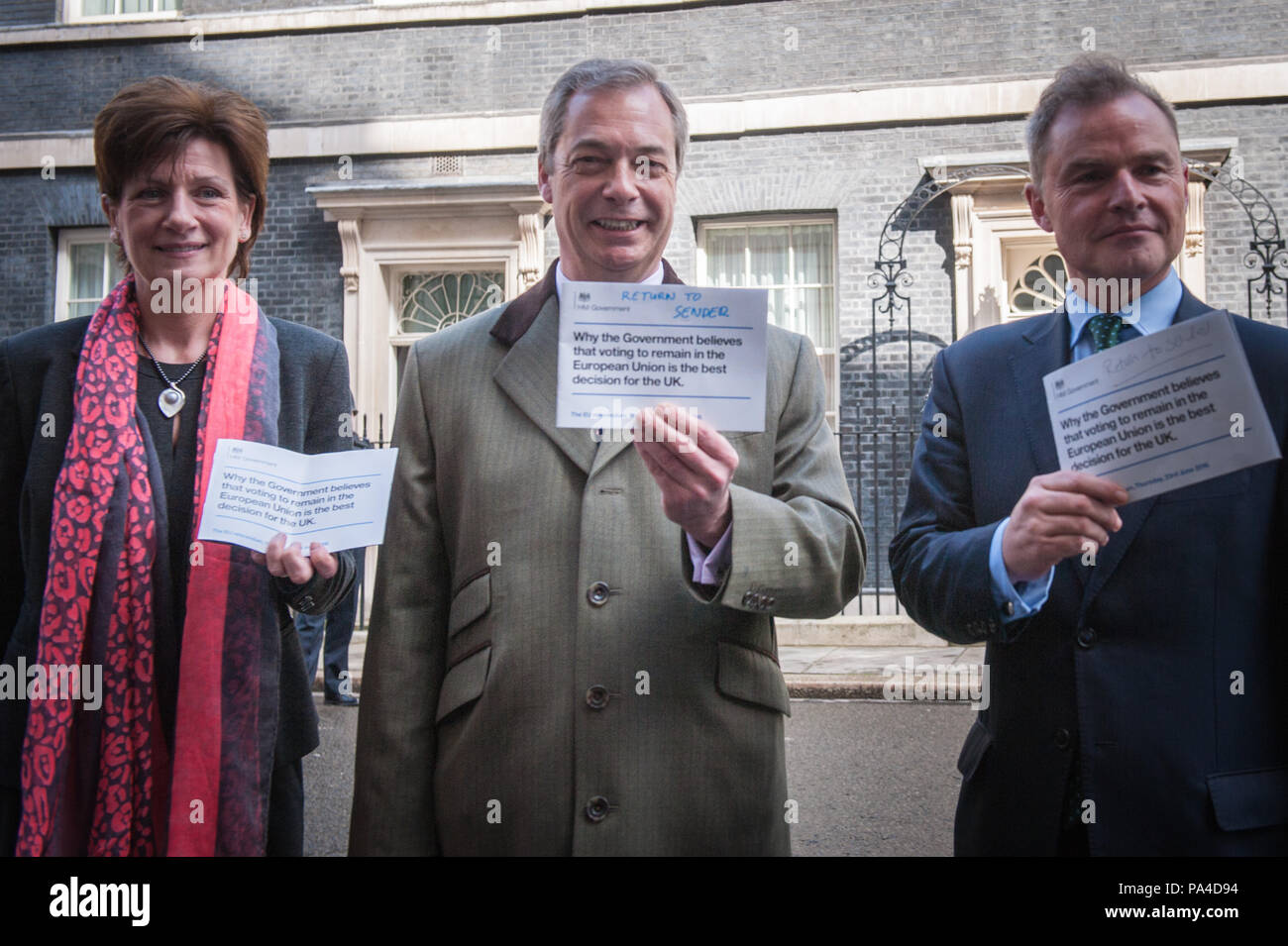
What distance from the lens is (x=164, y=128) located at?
2.12m

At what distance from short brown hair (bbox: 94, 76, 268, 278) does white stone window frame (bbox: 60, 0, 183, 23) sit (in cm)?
978

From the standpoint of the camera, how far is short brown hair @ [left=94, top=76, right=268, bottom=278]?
83.8 inches

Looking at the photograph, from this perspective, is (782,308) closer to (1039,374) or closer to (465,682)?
(1039,374)

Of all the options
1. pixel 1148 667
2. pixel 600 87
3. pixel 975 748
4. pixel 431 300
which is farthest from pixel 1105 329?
pixel 431 300

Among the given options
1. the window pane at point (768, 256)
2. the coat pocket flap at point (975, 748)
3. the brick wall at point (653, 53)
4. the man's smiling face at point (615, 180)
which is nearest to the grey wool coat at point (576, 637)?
the man's smiling face at point (615, 180)

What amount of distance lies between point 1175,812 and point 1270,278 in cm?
889

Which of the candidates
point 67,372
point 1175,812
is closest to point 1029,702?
point 1175,812

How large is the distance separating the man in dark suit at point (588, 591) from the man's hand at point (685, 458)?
2cm

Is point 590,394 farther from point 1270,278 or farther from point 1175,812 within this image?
point 1270,278

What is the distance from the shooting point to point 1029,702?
1.80 meters

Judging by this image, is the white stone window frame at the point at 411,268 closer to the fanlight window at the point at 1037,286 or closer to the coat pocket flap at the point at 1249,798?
the fanlight window at the point at 1037,286

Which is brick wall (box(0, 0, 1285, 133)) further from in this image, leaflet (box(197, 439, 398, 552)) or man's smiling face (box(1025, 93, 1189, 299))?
leaflet (box(197, 439, 398, 552))

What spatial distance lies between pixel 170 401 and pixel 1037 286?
887cm

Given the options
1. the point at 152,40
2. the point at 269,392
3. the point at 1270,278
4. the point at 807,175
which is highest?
the point at 152,40
